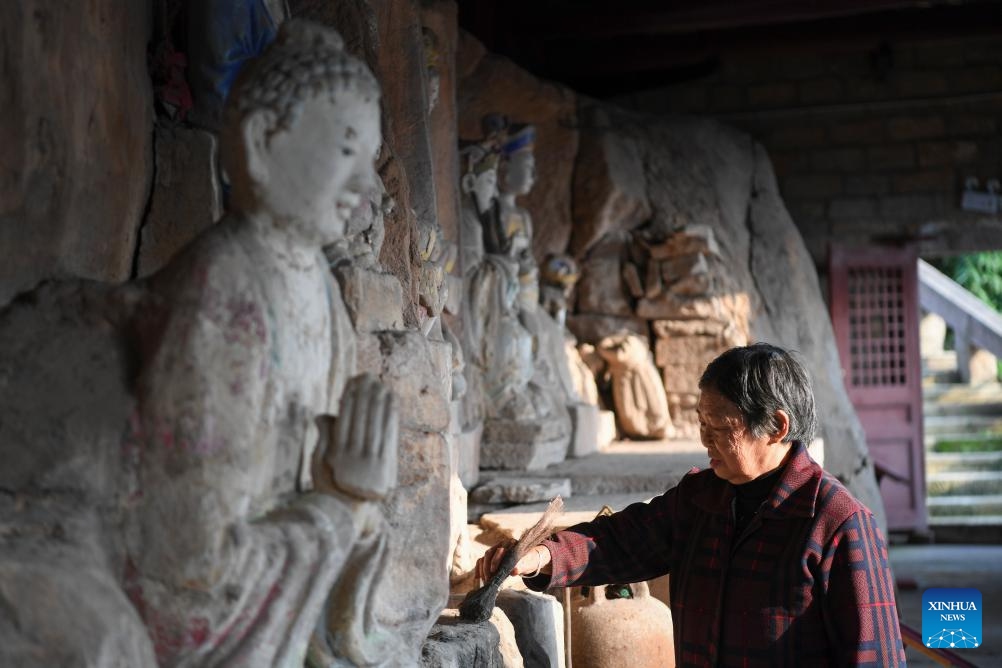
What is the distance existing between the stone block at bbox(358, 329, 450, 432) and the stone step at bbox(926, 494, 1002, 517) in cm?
847

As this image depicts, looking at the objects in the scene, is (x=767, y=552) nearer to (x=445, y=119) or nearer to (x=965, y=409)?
(x=445, y=119)

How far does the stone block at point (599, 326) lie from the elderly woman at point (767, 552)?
201 inches

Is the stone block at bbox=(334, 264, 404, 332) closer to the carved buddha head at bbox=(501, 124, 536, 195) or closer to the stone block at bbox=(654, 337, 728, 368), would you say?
the carved buddha head at bbox=(501, 124, 536, 195)

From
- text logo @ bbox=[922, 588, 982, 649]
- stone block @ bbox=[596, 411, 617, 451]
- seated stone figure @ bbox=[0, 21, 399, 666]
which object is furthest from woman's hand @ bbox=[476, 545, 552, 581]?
stone block @ bbox=[596, 411, 617, 451]

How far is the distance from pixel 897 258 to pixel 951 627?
6.23 metres

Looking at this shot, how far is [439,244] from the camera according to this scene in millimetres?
4262

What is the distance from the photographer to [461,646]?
2256 mm

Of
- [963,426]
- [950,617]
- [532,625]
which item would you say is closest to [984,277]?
[963,426]

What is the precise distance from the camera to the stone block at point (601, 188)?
7711mm

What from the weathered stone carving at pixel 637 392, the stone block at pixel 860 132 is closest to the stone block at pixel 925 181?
the stone block at pixel 860 132

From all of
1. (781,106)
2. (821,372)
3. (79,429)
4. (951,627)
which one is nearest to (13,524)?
(79,429)

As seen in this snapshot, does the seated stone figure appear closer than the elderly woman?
Yes

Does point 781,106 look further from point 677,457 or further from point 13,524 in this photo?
point 13,524

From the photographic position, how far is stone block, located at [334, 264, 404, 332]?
2336 mm
